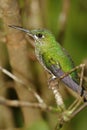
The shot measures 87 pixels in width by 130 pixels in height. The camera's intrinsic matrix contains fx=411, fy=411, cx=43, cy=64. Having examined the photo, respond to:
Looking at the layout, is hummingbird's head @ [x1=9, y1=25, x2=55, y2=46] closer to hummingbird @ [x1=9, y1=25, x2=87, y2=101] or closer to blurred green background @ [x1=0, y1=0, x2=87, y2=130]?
hummingbird @ [x1=9, y1=25, x2=87, y2=101]

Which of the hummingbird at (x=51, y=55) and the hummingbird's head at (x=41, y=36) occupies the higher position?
the hummingbird's head at (x=41, y=36)

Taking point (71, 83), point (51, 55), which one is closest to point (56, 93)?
point (71, 83)

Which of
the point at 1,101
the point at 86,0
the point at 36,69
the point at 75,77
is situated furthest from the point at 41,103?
the point at 86,0

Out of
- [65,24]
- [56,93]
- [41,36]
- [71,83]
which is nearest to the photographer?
[56,93]

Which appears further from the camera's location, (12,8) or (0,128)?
(0,128)

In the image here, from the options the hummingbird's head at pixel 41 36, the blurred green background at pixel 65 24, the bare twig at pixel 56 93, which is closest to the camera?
the bare twig at pixel 56 93

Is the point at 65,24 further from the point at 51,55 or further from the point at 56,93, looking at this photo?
the point at 56,93

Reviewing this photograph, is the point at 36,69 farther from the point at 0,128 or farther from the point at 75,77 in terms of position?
the point at 75,77

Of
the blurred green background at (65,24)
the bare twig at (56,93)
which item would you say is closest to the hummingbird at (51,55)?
the bare twig at (56,93)

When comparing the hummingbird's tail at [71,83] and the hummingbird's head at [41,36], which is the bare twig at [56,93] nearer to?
the hummingbird's tail at [71,83]

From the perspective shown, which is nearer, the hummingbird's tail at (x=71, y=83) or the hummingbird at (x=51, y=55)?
the hummingbird's tail at (x=71, y=83)

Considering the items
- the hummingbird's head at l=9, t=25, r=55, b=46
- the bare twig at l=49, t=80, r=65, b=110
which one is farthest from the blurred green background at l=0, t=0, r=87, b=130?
the bare twig at l=49, t=80, r=65, b=110
